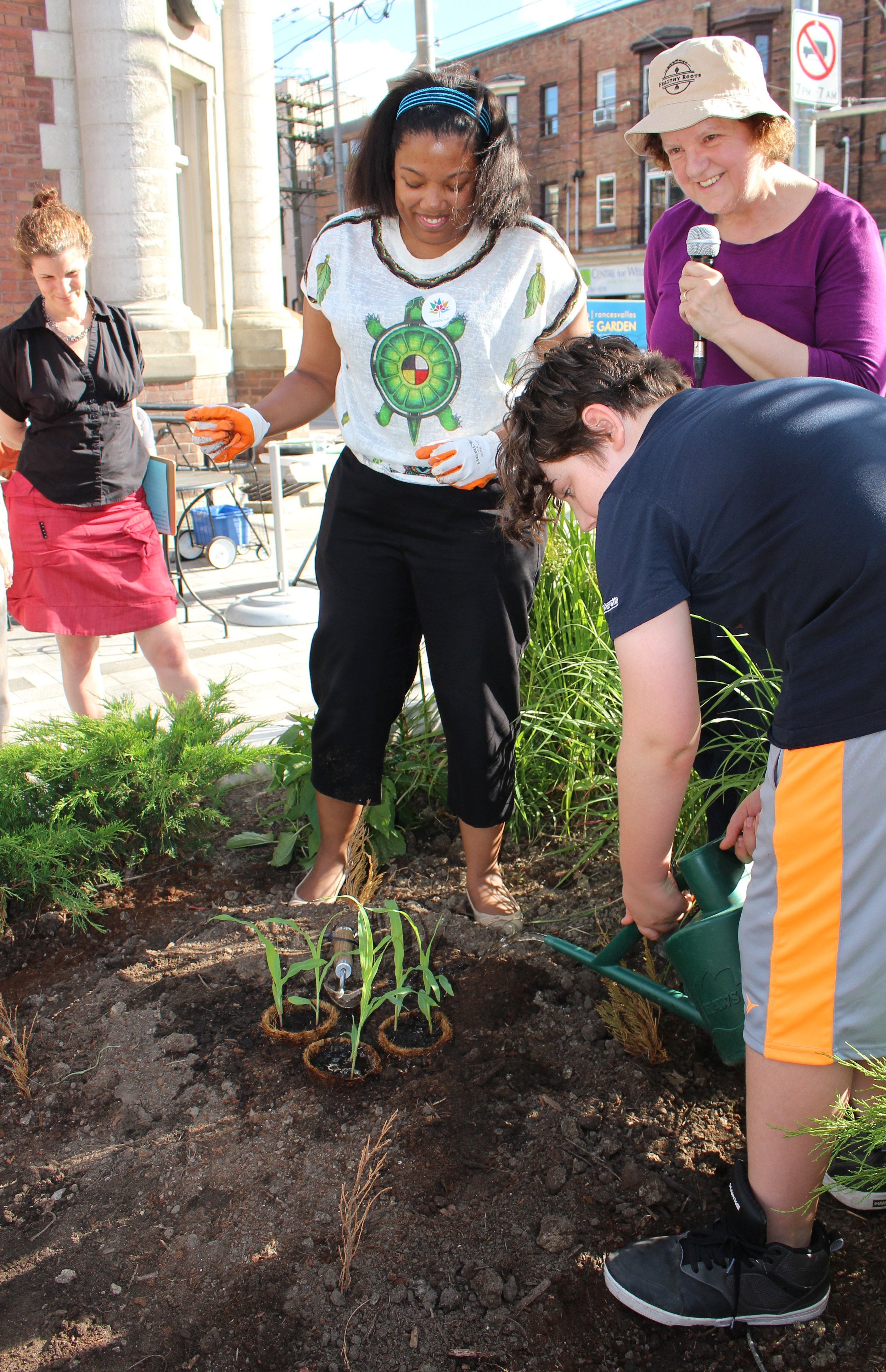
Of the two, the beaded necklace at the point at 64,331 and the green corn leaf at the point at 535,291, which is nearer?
the green corn leaf at the point at 535,291

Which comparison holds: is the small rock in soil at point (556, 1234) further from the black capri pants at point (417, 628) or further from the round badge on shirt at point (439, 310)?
the round badge on shirt at point (439, 310)

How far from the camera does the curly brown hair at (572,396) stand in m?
1.50

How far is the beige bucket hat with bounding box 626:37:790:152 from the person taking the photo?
194 cm

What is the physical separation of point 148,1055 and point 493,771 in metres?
0.94

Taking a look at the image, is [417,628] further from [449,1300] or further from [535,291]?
[449,1300]

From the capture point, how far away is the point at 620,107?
1262 inches

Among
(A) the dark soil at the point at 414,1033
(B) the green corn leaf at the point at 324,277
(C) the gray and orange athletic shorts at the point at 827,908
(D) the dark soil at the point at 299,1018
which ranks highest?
(B) the green corn leaf at the point at 324,277

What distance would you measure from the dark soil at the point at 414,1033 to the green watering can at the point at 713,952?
47 centimetres

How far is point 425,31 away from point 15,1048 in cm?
926

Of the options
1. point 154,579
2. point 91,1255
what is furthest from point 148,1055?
point 154,579

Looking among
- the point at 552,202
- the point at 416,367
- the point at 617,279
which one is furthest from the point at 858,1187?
the point at 552,202

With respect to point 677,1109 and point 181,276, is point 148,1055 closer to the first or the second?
point 677,1109

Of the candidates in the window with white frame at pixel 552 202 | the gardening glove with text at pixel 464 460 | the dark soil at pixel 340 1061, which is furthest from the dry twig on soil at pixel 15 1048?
the window with white frame at pixel 552 202

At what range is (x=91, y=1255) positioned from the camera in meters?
1.63
